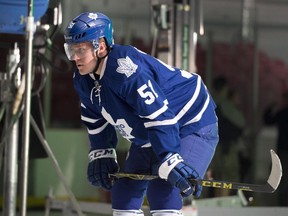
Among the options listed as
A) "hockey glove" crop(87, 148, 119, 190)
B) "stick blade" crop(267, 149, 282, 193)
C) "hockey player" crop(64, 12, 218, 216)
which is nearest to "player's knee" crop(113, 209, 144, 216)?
"hockey player" crop(64, 12, 218, 216)

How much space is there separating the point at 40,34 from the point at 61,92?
3282mm

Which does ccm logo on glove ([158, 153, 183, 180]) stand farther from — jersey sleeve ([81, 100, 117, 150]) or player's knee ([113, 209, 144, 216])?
jersey sleeve ([81, 100, 117, 150])

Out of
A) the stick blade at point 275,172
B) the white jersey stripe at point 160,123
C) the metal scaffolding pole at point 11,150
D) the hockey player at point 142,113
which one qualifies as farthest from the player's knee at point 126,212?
the metal scaffolding pole at point 11,150

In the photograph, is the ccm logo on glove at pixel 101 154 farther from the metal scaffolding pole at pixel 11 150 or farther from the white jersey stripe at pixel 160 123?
the metal scaffolding pole at pixel 11 150

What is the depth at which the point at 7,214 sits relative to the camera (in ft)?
17.7

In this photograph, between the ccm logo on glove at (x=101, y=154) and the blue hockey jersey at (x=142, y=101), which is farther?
the ccm logo on glove at (x=101, y=154)

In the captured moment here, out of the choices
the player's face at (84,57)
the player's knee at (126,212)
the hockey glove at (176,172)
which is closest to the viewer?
the hockey glove at (176,172)

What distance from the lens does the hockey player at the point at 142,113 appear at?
3.99 meters

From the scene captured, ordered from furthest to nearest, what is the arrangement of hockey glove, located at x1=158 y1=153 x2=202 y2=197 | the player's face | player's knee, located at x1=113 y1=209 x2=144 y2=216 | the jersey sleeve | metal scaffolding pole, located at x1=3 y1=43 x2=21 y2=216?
metal scaffolding pole, located at x1=3 y1=43 x2=21 y2=216
the jersey sleeve
player's knee, located at x1=113 y1=209 x2=144 y2=216
the player's face
hockey glove, located at x1=158 y1=153 x2=202 y2=197

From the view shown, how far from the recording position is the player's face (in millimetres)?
4094

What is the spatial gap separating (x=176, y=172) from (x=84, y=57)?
66 centimetres

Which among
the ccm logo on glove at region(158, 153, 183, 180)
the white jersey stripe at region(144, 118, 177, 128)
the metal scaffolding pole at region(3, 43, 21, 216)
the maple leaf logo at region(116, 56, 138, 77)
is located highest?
the maple leaf logo at region(116, 56, 138, 77)

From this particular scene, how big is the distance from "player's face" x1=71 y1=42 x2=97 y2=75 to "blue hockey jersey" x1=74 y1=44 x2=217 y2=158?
58mm

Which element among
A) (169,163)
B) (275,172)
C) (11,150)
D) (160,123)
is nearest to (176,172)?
(169,163)
